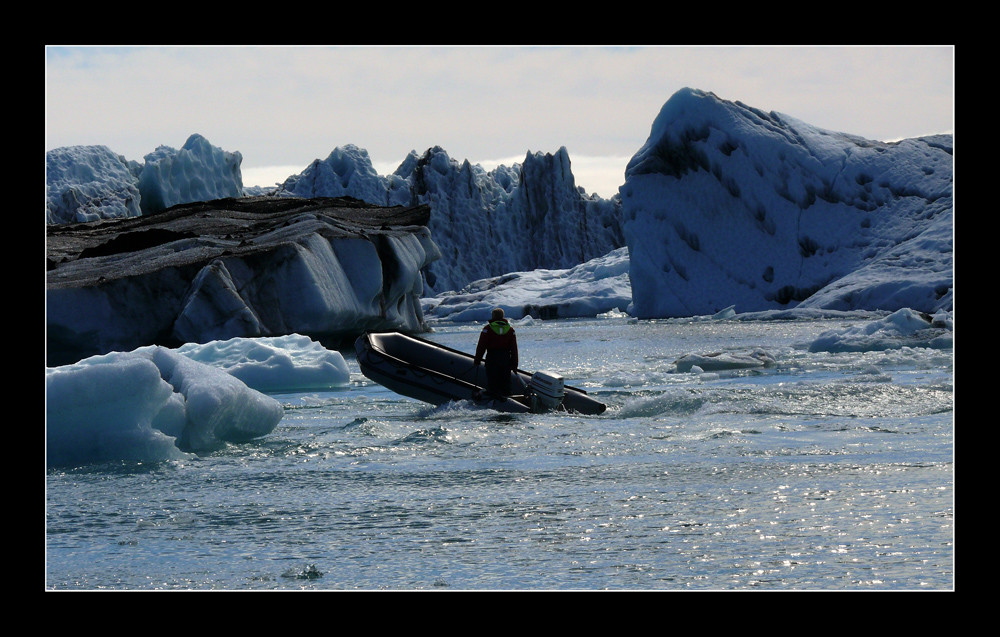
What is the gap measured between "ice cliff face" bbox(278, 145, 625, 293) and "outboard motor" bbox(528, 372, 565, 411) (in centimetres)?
6143

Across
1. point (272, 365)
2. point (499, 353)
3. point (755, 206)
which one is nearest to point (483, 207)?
point (755, 206)

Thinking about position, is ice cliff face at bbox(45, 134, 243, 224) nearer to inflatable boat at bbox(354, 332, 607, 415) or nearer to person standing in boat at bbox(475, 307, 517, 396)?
inflatable boat at bbox(354, 332, 607, 415)

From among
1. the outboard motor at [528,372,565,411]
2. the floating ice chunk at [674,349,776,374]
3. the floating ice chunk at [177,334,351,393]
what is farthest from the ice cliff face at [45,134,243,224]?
the outboard motor at [528,372,565,411]

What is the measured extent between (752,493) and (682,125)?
116 ft

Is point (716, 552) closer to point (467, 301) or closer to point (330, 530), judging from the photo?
point (330, 530)

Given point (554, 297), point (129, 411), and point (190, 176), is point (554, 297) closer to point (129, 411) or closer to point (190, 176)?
point (190, 176)

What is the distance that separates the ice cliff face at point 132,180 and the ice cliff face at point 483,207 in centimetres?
1252

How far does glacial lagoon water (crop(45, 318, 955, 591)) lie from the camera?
181 inches

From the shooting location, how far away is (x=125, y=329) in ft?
78.0

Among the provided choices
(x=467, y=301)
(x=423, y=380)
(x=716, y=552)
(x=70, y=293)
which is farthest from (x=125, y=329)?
(x=467, y=301)

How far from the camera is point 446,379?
11.8 metres

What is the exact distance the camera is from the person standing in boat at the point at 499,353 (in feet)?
36.8

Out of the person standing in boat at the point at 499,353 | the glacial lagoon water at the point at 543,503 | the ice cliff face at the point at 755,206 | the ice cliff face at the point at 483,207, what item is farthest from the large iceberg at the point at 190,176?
the glacial lagoon water at the point at 543,503
